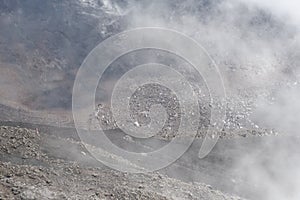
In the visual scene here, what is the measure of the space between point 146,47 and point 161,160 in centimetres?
652

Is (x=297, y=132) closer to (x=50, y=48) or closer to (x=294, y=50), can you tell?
(x=294, y=50)

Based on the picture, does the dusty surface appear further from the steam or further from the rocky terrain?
the steam

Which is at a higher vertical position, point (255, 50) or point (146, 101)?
point (255, 50)

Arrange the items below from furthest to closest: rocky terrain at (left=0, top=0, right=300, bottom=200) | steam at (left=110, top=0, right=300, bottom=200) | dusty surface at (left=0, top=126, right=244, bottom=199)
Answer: steam at (left=110, top=0, right=300, bottom=200), rocky terrain at (left=0, top=0, right=300, bottom=200), dusty surface at (left=0, top=126, right=244, bottom=199)

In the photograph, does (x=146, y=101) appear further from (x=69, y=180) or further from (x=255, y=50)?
(x=255, y=50)

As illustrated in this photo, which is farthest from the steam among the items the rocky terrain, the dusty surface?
the dusty surface

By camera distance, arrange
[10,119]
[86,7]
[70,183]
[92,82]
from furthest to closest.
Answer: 1. [86,7]
2. [92,82]
3. [10,119]
4. [70,183]

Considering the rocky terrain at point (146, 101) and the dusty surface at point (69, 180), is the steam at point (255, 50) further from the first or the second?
the dusty surface at point (69, 180)

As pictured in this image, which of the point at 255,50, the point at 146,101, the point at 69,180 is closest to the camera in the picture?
the point at 69,180

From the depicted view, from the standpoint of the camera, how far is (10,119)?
16484 mm

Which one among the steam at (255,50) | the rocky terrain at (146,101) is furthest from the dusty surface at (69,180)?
the steam at (255,50)

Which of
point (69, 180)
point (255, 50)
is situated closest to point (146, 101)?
point (69, 180)

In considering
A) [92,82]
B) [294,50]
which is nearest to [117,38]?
[92,82]

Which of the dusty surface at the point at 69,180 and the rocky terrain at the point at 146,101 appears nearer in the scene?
the dusty surface at the point at 69,180
